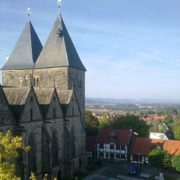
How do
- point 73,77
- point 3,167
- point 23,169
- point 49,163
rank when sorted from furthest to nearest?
1. point 73,77
2. point 49,163
3. point 23,169
4. point 3,167

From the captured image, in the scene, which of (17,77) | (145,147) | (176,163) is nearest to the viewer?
(176,163)

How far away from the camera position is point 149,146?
203 ft

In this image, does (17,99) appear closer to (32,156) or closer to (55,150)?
(32,156)

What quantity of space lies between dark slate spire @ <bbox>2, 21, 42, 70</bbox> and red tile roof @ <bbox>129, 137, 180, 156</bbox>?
24.6 m

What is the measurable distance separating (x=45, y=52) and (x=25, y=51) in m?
4.17

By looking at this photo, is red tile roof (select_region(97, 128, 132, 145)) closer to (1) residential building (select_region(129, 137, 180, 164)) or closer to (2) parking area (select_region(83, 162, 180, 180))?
(1) residential building (select_region(129, 137, 180, 164))

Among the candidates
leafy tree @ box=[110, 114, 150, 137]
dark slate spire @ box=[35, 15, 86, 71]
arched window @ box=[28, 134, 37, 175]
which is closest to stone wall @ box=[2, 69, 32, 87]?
dark slate spire @ box=[35, 15, 86, 71]

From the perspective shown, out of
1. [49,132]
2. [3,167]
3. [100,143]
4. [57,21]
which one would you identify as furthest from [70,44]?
[3,167]

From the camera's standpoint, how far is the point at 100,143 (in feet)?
216

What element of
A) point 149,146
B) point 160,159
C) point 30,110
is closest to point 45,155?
point 30,110

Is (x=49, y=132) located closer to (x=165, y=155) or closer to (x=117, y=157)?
(x=165, y=155)

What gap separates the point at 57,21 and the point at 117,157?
27.6 m

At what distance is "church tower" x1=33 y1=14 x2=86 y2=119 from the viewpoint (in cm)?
5098

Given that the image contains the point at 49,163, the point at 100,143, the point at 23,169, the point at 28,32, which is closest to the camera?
the point at 23,169
